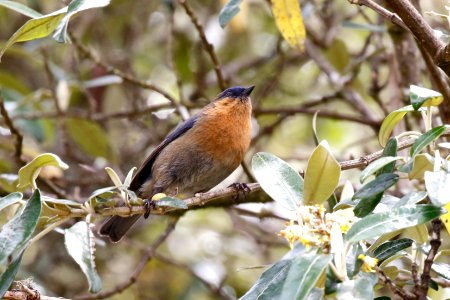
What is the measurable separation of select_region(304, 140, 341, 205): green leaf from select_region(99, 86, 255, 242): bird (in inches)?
88.2

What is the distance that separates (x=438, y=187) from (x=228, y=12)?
5.39 ft

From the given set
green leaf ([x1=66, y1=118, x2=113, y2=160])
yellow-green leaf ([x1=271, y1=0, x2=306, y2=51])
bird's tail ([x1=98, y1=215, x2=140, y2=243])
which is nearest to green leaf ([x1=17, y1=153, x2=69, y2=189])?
yellow-green leaf ([x1=271, y1=0, x2=306, y2=51])

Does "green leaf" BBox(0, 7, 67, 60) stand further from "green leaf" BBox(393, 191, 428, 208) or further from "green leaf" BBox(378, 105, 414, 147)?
"green leaf" BBox(393, 191, 428, 208)

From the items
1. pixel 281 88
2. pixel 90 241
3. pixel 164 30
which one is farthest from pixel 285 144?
pixel 90 241

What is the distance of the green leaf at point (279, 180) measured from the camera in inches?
87.4

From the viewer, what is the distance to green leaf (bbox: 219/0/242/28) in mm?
3193

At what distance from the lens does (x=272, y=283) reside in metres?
2.02

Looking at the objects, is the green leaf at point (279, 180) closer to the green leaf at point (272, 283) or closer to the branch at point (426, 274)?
the green leaf at point (272, 283)

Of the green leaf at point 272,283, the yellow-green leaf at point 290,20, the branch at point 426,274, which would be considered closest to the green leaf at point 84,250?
the green leaf at point 272,283

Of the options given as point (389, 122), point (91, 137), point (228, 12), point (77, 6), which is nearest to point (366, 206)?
point (389, 122)

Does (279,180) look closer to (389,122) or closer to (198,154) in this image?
(389,122)

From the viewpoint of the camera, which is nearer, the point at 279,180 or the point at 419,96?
the point at 419,96

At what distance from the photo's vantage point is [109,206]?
267cm

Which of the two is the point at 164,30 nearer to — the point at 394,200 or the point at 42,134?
the point at 42,134
